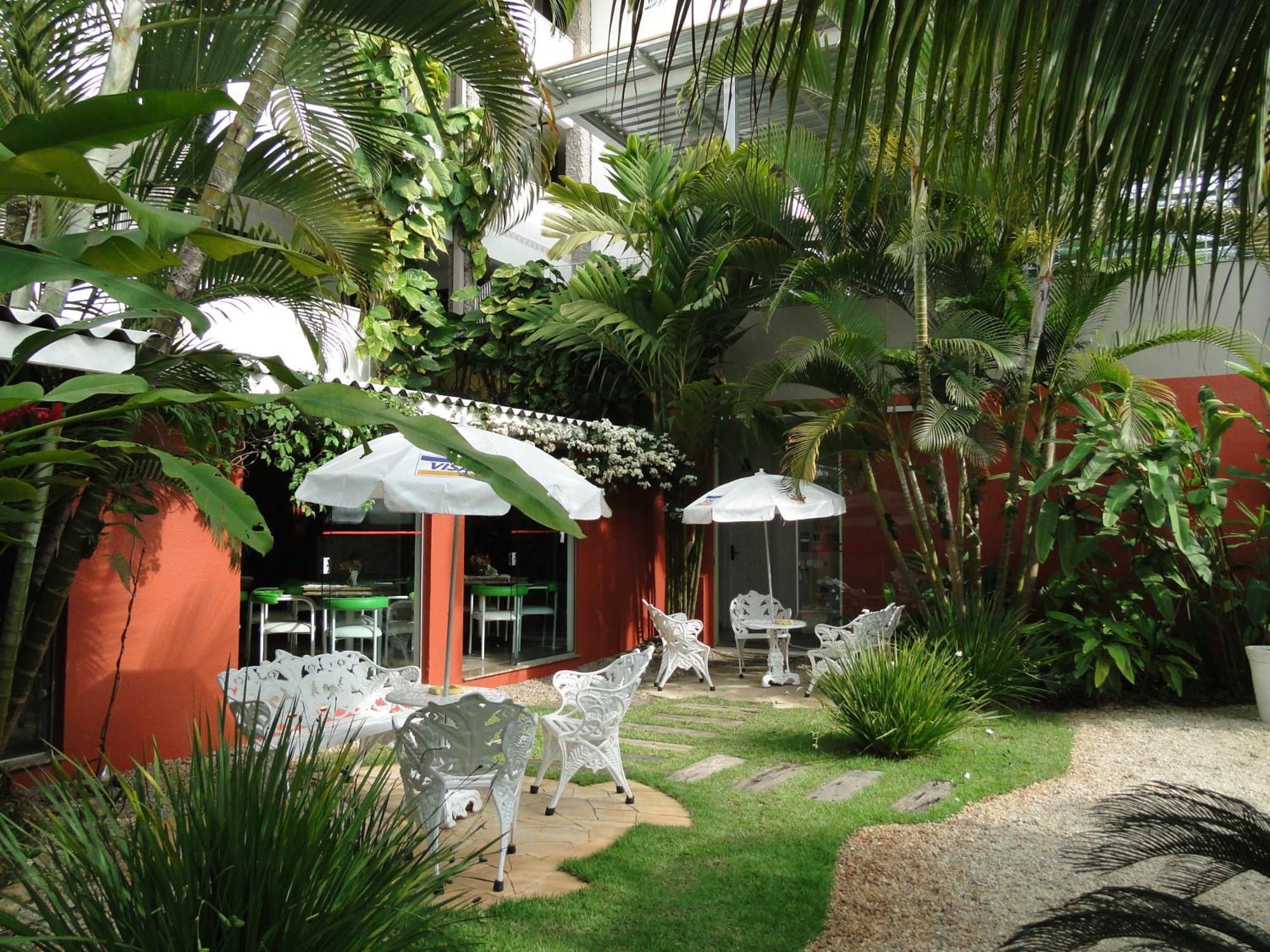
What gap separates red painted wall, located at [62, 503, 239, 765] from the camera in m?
6.62

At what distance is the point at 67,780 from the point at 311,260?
1.79 meters

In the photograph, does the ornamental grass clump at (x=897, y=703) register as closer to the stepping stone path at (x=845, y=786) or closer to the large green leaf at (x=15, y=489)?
the stepping stone path at (x=845, y=786)

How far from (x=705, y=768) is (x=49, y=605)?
453 cm

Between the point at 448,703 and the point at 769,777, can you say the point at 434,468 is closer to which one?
the point at 448,703

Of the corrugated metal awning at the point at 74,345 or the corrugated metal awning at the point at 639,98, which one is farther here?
the corrugated metal awning at the point at 639,98

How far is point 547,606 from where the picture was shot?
12.0 metres

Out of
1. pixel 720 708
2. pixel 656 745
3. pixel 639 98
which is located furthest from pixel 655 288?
pixel 656 745

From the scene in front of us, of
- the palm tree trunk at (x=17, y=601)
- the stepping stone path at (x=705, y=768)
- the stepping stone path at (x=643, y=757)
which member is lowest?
the stepping stone path at (x=705, y=768)

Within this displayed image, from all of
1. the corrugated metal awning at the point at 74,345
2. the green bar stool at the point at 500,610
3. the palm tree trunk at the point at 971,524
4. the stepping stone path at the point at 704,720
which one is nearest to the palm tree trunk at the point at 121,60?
the corrugated metal awning at the point at 74,345

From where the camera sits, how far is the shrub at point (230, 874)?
2580mm

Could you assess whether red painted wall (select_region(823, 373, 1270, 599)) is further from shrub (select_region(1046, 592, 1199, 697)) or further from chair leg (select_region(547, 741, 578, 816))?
chair leg (select_region(547, 741, 578, 816))

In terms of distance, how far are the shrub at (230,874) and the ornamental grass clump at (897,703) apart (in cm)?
499

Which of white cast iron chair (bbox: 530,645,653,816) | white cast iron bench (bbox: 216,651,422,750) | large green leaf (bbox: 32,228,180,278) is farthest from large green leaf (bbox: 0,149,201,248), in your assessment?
white cast iron chair (bbox: 530,645,653,816)

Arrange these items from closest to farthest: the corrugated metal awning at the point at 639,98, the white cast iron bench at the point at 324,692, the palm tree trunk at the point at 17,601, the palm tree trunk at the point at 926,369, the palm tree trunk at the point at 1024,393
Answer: the palm tree trunk at the point at 17,601 → the white cast iron bench at the point at 324,692 → the palm tree trunk at the point at 926,369 → the palm tree trunk at the point at 1024,393 → the corrugated metal awning at the point at 639,98
